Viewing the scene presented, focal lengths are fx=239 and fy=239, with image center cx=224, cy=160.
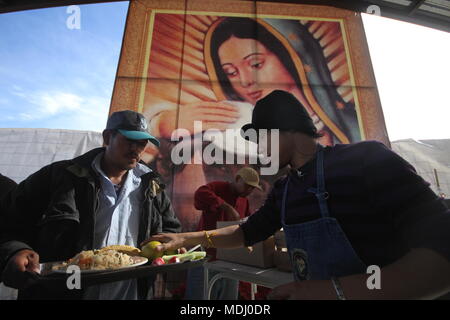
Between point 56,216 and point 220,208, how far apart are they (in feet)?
6.22

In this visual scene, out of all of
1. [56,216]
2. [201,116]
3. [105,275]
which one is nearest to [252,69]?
[201,116]

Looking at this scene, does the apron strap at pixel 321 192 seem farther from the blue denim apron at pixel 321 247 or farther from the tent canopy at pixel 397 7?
the tent canopy at pixel 397 7

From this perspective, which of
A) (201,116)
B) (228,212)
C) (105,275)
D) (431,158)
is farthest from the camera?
(201,116)

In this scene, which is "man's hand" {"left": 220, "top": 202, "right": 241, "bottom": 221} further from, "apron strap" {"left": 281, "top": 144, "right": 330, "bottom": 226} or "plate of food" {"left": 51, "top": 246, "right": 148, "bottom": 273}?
"apron strap" {"left": 281, "top": 144, "right": 330, "bottom": 226}

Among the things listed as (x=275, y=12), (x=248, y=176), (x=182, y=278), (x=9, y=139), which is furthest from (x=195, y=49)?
(x=182, y=278)

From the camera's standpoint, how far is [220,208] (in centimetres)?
305

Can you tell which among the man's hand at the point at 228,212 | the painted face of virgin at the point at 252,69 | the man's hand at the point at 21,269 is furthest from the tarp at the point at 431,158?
the man's hand at the point at 21,269

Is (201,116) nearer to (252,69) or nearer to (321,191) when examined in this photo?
(252,69)

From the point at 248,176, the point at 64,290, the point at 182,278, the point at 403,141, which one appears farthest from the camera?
the point at 403,141

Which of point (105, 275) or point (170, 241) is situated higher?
point (170, 241)

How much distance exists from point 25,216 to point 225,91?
161 inches

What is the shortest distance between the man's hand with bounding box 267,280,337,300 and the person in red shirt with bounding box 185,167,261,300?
4.95 ft

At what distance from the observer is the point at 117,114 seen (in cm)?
184
